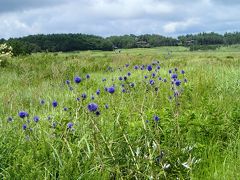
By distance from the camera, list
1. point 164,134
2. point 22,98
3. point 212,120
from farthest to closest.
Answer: point 22,98 < point 212,120 < point 164,134

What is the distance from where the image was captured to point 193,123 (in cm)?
427

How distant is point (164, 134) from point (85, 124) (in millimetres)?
833

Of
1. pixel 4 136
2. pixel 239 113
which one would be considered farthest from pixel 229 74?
pixel 4 136

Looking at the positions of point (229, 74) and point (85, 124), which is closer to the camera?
point (85, 124)

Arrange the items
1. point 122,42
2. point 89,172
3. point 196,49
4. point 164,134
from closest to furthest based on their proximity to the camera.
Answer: point 89,172 < point 164,134 < point 122,42 < point 196,49

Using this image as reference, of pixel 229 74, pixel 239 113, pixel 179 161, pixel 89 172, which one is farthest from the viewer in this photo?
pixel 229 74

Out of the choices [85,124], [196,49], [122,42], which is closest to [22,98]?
[85,124]

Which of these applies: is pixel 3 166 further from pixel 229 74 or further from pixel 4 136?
pixel 229 74

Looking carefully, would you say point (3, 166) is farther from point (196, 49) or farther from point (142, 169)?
point (196, 49)

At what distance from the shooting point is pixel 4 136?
3770 mm

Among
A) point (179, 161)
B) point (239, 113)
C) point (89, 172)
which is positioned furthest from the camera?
point (239, 113)

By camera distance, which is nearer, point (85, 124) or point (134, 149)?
point (134, 149)

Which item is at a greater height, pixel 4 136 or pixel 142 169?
pixel 4 136

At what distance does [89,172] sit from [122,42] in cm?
7569
